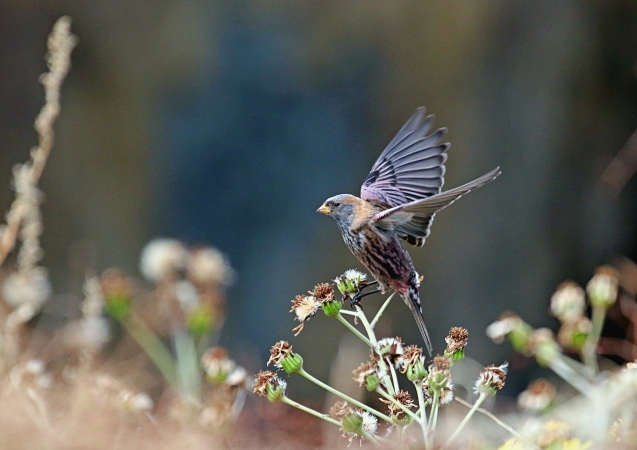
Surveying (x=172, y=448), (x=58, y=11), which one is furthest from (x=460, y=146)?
(x=172, y=448)

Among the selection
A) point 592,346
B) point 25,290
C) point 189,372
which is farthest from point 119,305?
point 592,346

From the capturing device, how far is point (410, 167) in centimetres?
228

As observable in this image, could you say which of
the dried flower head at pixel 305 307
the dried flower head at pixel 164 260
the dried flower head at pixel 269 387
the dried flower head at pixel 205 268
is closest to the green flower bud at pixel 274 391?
the dried flower head at pixel 269 387

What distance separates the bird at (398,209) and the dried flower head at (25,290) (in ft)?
3.14

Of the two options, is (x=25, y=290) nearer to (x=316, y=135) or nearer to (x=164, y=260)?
(x=164, y=260)

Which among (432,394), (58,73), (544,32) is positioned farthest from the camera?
(544,32)

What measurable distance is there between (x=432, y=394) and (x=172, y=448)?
0.58 m

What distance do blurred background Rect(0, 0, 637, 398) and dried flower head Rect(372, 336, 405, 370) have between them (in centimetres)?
318

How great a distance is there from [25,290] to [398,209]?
4.04 feet

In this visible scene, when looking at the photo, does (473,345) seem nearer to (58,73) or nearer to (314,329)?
(314,329)

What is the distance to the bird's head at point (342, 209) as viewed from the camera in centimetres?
190

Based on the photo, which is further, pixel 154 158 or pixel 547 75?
pixel 154 158

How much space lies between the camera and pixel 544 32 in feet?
15.2

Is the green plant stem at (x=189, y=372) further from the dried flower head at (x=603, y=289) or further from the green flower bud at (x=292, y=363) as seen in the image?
the dried flower head at (x=603, y=289)
